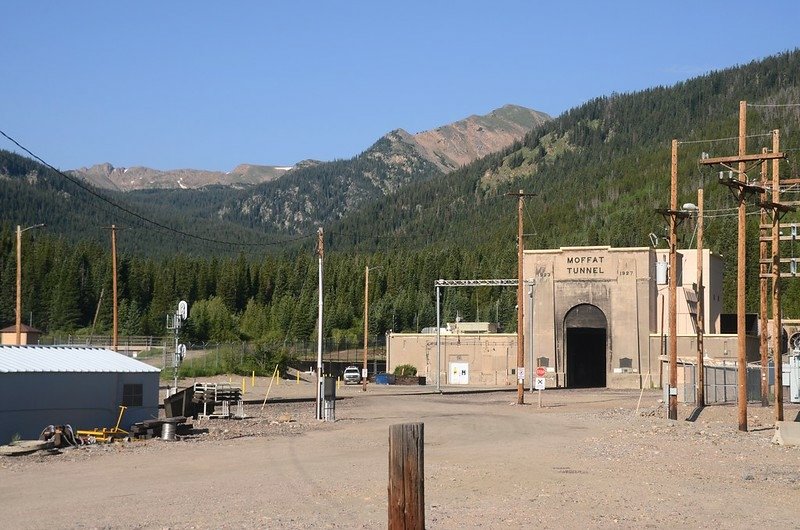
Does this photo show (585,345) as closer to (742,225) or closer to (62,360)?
(742,225)

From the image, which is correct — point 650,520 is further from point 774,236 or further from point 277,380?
point 277,380

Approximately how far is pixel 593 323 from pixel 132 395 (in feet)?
185

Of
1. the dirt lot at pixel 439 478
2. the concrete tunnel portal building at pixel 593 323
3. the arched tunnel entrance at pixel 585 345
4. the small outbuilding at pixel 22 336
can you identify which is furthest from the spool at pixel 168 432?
the arched tunnel entrance at pixel 585 345

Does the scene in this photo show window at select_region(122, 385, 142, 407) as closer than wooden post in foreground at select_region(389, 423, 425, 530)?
No

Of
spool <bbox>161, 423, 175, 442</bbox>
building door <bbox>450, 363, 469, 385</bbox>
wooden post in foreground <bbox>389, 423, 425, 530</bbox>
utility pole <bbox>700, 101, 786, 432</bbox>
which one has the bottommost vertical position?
building door <bbox>450, 363, 469, 385</bbox>

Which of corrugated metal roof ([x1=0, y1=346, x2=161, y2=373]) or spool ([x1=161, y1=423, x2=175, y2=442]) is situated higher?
corrugated metal roof ([x1=0, y1=346, x2=161, y2=373])

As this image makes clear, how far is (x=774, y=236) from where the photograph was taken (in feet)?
110

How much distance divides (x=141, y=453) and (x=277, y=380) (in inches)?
1966

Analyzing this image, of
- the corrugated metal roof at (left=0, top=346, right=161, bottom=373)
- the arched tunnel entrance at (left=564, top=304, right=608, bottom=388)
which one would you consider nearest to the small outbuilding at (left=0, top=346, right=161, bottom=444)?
the corrugated metal roof at (left=0, top=346, right=161, bottom=373)

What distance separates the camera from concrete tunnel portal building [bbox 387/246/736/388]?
83125 mm

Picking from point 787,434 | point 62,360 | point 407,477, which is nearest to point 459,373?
point 62,360

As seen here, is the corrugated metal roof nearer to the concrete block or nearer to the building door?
the concrete block

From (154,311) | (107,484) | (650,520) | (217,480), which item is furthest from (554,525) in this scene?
(154,311)

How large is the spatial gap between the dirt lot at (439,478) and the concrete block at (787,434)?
2.75 feet
